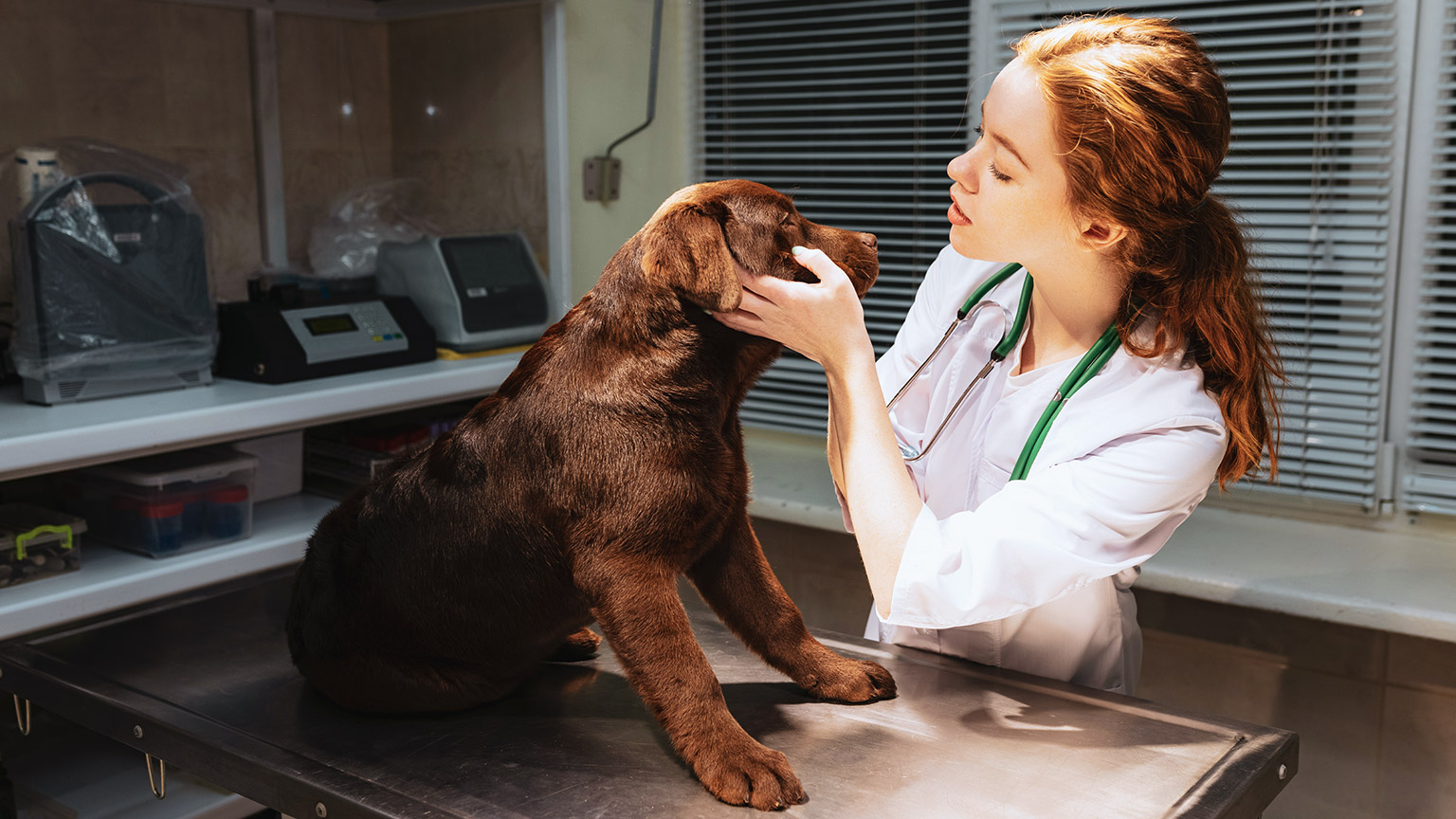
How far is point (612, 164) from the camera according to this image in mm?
2846

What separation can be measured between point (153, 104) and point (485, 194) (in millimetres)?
713

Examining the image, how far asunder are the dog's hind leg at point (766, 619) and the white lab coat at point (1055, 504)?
13 centimetres

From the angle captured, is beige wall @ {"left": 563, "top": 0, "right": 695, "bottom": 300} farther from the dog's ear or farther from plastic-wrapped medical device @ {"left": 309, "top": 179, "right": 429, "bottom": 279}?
the dog's ear

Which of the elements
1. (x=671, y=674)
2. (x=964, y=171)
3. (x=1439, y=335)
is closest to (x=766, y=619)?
(x=671, y=674)

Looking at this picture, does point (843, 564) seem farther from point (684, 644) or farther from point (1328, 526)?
point (684, 644)

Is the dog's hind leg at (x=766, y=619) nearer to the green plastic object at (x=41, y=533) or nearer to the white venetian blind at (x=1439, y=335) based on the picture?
the green plastic object at (x=41, y=533)

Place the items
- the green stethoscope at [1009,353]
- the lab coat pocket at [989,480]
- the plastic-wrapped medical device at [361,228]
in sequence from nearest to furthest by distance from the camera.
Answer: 1. the green stethoscope at [1009,353]
2. the lab coat pocket at [989,480]
3. the plastic-wrapped medical device at [361,228]

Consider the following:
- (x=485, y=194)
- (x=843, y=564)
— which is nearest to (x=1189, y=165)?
(x=843, y=564)

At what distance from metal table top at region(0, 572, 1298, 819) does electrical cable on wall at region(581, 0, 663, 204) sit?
5.24 feet

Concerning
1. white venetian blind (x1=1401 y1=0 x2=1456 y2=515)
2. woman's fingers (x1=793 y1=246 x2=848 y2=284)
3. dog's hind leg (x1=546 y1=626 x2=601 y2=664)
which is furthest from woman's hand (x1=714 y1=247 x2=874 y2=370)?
white venetian blind (x1=1401 y1=0 x2=1456 y2=515)

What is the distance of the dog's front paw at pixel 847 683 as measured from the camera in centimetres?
129

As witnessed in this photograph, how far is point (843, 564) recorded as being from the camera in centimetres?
→ 266

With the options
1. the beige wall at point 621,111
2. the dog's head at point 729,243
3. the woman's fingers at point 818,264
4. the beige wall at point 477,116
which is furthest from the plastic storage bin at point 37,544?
the woman's fingers at point 818,264

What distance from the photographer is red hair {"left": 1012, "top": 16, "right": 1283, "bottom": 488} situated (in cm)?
114
